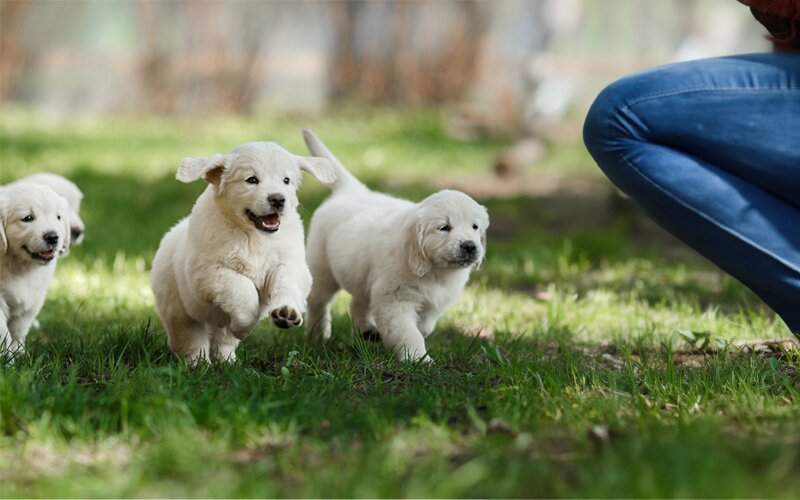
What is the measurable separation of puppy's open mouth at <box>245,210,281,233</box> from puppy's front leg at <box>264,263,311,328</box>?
0.14m

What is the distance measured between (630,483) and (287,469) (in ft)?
2.47

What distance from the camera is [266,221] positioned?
3529 mm

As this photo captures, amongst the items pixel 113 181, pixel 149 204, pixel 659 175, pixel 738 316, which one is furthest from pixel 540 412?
pixel 113 181

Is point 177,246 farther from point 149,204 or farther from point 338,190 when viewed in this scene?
point 149,204

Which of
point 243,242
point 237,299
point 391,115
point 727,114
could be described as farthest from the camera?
point 391,115

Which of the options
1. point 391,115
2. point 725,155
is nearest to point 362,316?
point 725,155

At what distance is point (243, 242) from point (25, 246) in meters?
0.88

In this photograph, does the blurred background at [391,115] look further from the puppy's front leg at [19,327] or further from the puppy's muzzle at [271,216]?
the puppy's muzzle at [271,216]

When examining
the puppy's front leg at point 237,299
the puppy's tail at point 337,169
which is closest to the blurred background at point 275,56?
the puppy's tail at point 337,169

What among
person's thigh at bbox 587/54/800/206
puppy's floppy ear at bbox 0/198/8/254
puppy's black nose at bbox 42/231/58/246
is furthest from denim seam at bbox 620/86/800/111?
puppy's floppy ear at bbox 0/198/8/254

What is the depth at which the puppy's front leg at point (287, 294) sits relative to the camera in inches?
131

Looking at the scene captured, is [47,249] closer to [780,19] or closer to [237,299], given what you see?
[237,299]

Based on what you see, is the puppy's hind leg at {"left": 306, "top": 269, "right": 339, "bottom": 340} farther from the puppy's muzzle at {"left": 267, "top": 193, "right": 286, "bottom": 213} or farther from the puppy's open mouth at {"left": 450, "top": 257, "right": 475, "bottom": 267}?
the puppy's muzzle at {"left": 267, "top": 193, "right": 286, "bottom": 213}

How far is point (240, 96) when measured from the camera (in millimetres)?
13414
